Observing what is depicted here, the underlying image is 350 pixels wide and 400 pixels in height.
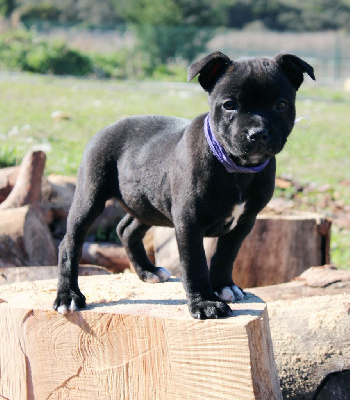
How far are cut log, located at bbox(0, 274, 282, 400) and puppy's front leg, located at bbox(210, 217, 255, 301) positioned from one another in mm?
100

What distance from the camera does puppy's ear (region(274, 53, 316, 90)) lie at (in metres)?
3.13

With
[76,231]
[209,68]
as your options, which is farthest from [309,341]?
[209,68]

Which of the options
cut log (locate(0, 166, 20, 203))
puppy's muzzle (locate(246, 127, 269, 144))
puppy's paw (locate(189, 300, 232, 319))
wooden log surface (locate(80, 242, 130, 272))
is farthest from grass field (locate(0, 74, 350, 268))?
puppy's muzzle (locate(246, 127, 269, 144))

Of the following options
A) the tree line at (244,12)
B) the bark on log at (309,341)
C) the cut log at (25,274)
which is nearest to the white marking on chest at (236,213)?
the bark on log at (309,341)

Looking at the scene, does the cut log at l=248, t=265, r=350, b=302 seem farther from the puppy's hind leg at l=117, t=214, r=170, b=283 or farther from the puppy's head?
the puppy's head

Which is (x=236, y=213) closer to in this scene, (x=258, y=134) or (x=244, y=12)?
(x=258, y=134)

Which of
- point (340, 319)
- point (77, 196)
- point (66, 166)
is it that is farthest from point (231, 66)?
point (66, 166)

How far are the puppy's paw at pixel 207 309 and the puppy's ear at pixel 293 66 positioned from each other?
122cm

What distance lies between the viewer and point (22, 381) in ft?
12.2

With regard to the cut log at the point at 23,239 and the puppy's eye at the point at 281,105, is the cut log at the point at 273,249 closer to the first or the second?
the cut log at the point at 23,239

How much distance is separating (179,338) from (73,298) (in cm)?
69

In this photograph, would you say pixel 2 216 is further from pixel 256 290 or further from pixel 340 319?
pixel 340 319

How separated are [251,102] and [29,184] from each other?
11.3 feet

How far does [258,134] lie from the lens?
2932 millimetres
